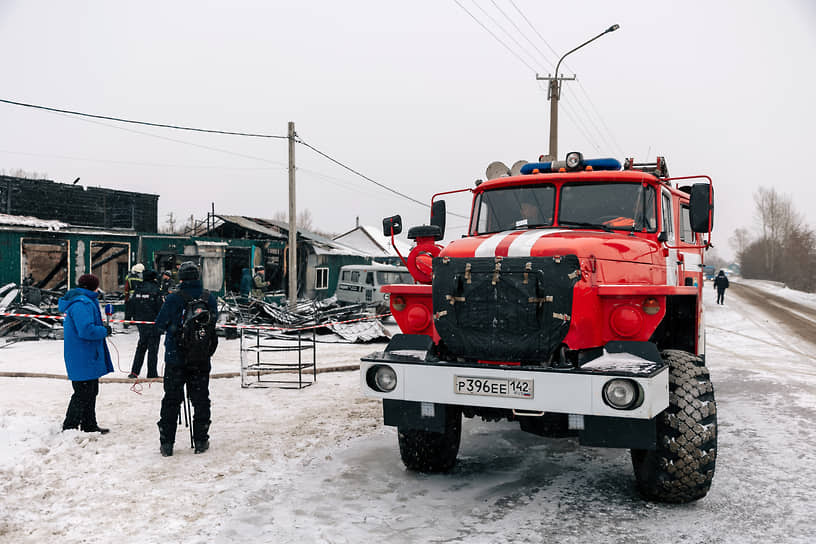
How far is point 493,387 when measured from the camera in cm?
421

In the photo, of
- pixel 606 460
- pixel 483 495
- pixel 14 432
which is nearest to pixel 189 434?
pixel 14 432

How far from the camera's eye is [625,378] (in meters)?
3.93

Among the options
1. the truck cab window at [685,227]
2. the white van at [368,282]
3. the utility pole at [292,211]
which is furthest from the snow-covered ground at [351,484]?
the white van at [368,282]

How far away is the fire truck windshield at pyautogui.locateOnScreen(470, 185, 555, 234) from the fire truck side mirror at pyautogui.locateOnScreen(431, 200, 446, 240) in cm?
77

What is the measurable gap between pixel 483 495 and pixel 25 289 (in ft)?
52.1

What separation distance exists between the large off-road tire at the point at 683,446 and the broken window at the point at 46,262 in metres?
18.9

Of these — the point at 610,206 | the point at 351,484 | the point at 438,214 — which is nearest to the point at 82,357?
the point at 351,484

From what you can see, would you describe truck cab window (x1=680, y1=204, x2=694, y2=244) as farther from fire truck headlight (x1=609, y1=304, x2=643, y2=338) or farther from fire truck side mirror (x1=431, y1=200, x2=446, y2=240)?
fire truck side mirror (x1=431, y1=200, x2=446, y2=240)

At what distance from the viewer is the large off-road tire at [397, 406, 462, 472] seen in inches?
205

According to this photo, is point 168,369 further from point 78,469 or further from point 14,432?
point 14,432

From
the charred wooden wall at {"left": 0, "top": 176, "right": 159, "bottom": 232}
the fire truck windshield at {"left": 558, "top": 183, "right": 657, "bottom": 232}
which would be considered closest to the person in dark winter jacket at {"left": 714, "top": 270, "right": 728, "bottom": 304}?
the fire truck windshield at {"left": 558, "top": 183, "right": 657, "bottom": 232}

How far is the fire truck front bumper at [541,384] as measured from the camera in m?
3.94

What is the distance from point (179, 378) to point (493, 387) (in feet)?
10.5

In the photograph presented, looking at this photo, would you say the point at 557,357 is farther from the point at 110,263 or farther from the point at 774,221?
the point at 774,221
